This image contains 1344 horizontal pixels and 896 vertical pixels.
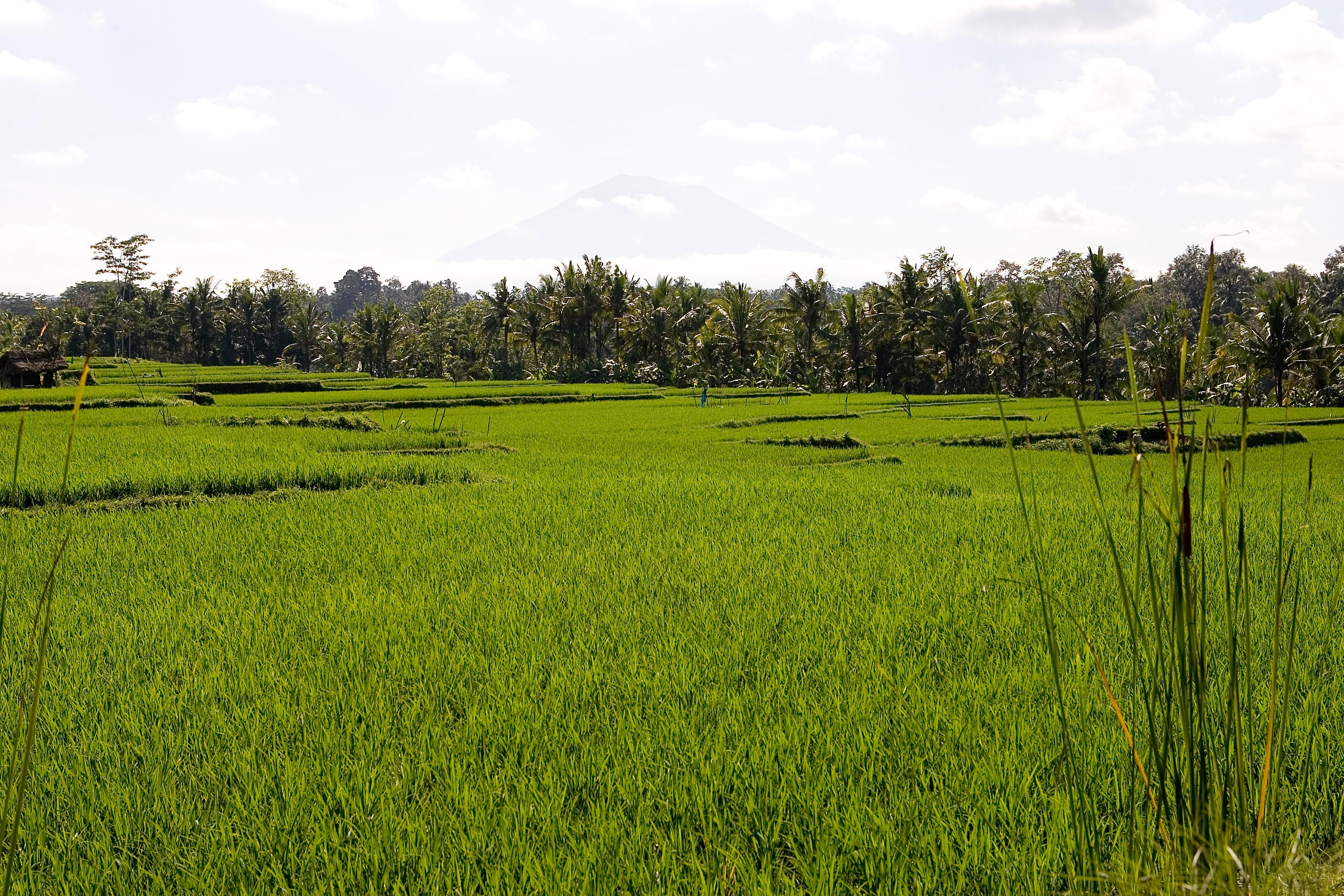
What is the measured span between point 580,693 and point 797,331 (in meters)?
37.1

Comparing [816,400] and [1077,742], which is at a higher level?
[816,400]

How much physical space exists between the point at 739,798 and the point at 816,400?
2579cm

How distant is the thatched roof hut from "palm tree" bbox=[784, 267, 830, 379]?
25644 millimetres

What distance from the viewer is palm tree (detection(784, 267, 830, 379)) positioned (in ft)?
124

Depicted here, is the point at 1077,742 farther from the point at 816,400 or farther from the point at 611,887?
the point at 816,400

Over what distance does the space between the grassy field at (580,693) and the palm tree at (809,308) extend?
30711 mm

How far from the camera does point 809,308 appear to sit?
38.3 meters

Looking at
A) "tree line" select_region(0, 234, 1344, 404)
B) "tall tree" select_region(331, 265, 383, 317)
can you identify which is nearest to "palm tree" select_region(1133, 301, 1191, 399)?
"tree line" select_region(0, 234, 1344, 404)

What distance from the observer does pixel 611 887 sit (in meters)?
2.03

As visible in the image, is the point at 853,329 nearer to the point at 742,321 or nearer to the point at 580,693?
the point at 742,321

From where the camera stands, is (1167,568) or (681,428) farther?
(681,428)

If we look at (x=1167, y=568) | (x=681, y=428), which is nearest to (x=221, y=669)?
(x=1167, y=568)

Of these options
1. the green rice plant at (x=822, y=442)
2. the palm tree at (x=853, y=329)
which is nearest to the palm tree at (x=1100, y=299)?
the palm tree at (x=853, y=329)

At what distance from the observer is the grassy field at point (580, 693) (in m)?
2.19
